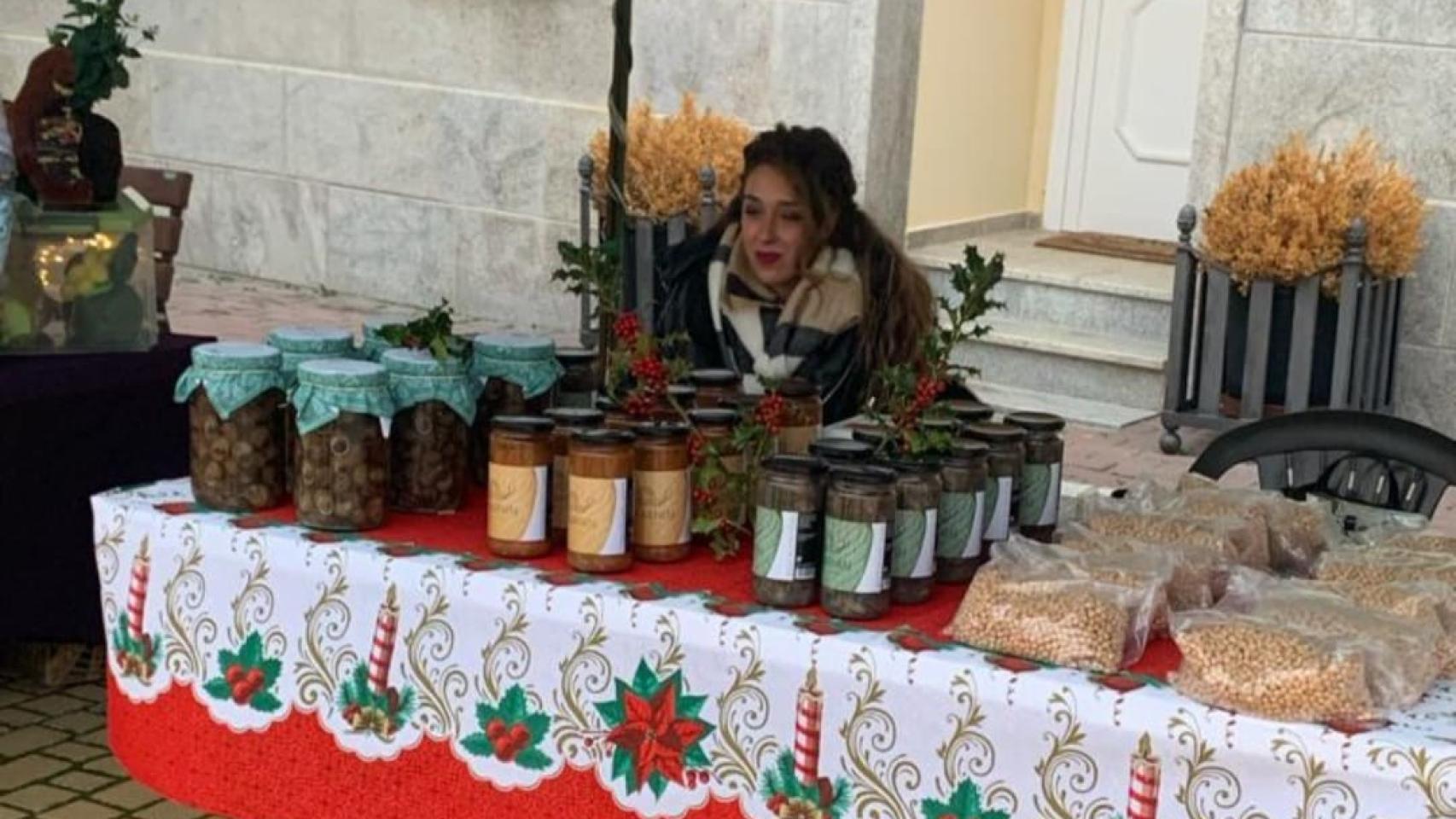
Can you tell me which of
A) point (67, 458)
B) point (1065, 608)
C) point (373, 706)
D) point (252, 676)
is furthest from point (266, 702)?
point (67, 458)

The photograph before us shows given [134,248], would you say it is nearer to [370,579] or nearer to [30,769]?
[30,769]

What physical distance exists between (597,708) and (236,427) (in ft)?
2.41

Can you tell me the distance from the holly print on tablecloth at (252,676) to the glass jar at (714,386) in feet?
2.43

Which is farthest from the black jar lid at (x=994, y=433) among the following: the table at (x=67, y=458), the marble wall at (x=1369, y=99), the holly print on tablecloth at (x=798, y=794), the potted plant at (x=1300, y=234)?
the marble wall at (x=1369, y=99)

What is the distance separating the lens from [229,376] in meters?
2.96

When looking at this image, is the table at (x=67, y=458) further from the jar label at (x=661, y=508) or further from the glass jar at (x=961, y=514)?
the glass jar at (x=961, y=514)

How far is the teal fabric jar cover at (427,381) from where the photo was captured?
299cm

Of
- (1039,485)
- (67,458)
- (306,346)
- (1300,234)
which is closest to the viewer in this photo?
(1039,485)

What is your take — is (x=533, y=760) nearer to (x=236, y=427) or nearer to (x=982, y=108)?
(x=236, y=427)

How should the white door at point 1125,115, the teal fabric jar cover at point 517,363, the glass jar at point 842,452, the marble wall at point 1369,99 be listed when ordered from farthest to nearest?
the white door at point 1125,115
the marble wall at point 1369,99
the teal fabric jar cover at point 517,363
the glass jar at point 842,452

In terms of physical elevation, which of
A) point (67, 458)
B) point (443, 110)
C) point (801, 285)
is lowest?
point (67, 458)

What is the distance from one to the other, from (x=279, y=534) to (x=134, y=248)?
1.41 metres

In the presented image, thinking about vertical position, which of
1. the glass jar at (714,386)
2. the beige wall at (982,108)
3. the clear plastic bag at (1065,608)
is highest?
the beige wall at (982,108)

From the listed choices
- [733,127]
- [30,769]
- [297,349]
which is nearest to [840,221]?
[297,349]
